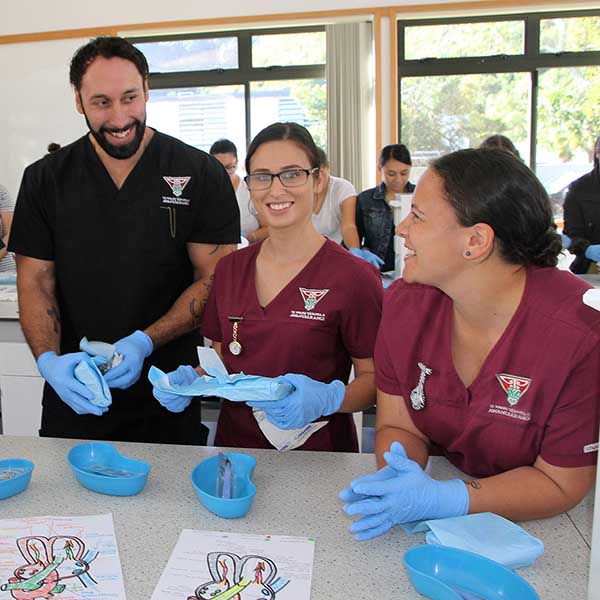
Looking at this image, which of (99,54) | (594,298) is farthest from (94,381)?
(594,298)

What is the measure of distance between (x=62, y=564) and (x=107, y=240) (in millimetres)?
1021

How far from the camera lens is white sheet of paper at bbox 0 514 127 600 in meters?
0.92

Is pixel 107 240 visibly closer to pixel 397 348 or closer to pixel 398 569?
pixel 397 348

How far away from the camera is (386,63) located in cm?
539

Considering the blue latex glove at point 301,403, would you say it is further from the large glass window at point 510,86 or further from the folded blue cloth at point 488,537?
the large glass window at point 510,86

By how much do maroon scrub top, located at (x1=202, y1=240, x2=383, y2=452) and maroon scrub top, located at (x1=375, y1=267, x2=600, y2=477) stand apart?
209mm

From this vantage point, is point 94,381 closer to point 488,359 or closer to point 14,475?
point 14,475

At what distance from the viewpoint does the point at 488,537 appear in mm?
983

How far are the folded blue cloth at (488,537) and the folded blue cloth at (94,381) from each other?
2.35 ft

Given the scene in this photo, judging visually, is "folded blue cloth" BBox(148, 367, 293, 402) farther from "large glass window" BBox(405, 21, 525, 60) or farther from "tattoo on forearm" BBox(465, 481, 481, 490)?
"large glass window" BBox(405, 21, 525, 60)

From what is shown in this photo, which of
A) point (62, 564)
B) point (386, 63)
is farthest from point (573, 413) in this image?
point (386, 63)

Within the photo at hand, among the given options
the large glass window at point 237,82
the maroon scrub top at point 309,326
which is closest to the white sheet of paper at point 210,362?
the maroon scrub top at point 309,326

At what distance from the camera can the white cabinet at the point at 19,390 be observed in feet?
9.20

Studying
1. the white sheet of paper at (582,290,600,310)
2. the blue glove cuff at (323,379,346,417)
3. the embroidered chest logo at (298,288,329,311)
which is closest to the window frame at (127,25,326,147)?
the embroidered chest logo at (298,288,329,311)
